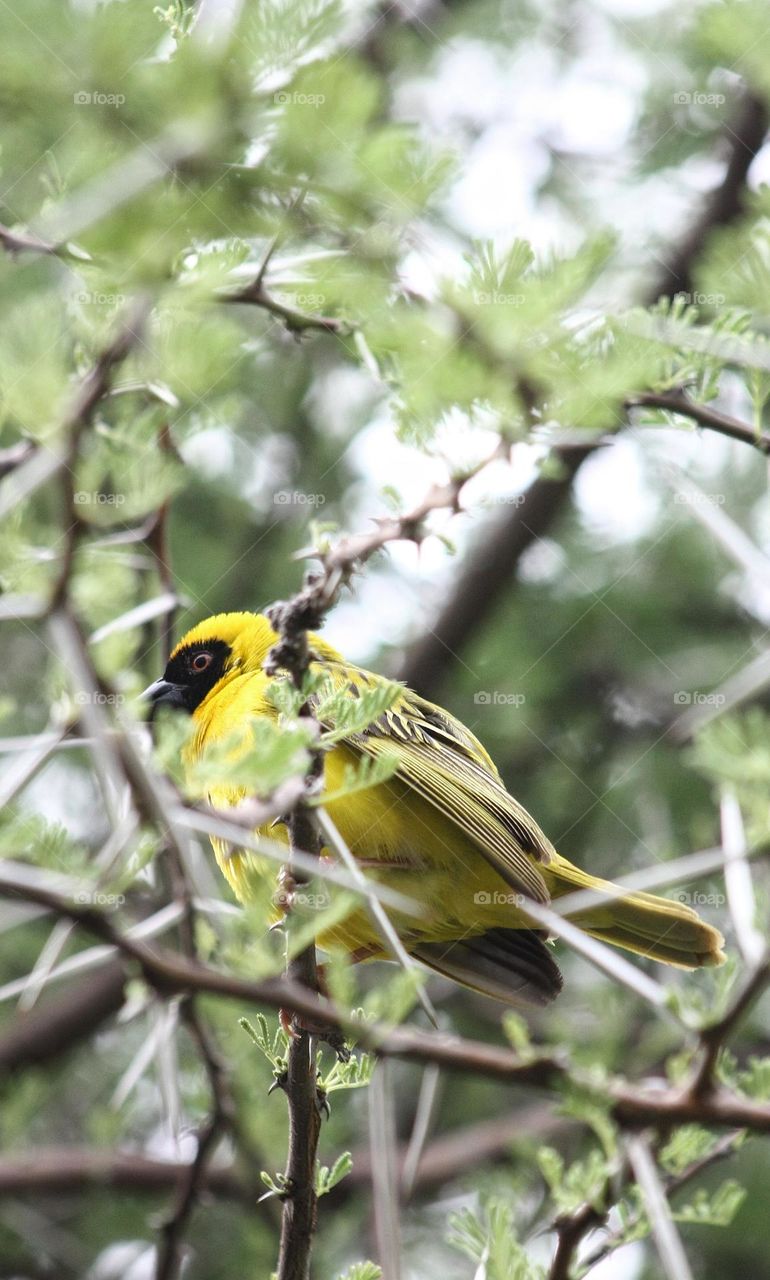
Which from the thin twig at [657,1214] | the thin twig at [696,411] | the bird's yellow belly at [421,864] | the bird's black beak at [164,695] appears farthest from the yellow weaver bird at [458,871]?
the thin twig at [657,1214]

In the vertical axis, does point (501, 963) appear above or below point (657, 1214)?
below

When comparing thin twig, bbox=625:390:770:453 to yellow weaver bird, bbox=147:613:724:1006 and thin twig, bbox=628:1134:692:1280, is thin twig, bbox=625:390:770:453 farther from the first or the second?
thin twig, bbox=628:1134:692:1280

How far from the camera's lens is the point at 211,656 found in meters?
4.38

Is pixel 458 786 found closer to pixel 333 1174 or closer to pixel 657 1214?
pixel 333 1174

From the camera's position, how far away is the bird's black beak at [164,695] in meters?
4.18

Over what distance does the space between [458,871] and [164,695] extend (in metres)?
1.15

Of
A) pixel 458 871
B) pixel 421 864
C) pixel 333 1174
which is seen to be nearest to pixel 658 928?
pixel 458 871

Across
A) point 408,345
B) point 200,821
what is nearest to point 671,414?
point 408,345

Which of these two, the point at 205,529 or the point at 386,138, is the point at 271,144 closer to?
the point at 386,138

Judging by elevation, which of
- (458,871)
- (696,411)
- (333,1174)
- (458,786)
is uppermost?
(696,411)

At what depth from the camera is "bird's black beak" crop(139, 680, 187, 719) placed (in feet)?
13.7

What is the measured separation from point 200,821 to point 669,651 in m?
4.11

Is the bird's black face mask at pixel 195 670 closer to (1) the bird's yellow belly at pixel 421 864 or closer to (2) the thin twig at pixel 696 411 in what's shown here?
(1) the bird's yellow belly at pixel 421 864

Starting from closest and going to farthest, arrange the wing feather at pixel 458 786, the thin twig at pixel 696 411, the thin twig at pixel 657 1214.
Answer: the thin twig at pixel 657 1214 < the thin twig at pixel 696 411 < the wing feather at pixel 458 786
